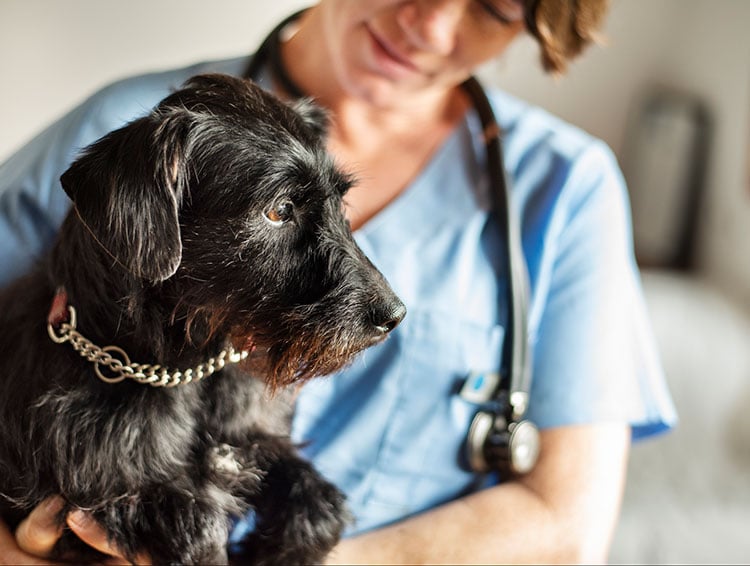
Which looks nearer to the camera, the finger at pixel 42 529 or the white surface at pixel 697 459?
the finger at pixel 42 529

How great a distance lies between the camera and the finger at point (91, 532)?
3.13 feet

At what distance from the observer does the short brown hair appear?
124cm

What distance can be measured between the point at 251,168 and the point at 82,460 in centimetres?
40

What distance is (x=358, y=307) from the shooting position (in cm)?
88

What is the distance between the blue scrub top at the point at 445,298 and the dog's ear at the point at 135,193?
1.30ft

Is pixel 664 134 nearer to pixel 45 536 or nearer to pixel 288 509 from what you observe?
pixel 288 509

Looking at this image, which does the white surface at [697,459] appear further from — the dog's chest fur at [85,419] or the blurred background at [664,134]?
the dog's chest fur at [85,419]

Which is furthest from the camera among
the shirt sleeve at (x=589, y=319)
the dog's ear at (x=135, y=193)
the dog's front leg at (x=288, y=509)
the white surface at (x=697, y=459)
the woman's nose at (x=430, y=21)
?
the white surface at (x=697, y=459)

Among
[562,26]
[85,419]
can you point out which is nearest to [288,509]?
[85,419]

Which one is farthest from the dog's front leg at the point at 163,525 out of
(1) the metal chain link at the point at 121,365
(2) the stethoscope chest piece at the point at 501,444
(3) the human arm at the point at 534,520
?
(2) the stethoscope chest piece at the point at 501,444

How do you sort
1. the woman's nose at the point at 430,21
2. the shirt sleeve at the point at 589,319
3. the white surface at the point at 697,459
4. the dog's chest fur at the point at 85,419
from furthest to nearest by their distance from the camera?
1. the white surface at the point at 697,459
2. the shirt sleeve at the point at 589,319
3. the woman's nose at the point at 430,21
4. the dog's chest fur at the point at 85,419

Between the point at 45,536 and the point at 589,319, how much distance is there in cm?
92

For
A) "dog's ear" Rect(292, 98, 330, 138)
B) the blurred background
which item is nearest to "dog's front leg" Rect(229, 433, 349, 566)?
"dog's ear" Rect(292, 98, 330, 138)

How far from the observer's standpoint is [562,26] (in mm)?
1290
